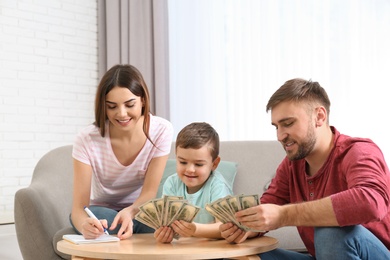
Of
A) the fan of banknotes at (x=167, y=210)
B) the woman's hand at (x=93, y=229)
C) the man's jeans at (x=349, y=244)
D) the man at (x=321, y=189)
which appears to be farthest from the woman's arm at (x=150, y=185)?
the man's jeans at (x=349, y=244)

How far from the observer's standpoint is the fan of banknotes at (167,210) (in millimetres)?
2117

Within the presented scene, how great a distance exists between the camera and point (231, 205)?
6.66ft

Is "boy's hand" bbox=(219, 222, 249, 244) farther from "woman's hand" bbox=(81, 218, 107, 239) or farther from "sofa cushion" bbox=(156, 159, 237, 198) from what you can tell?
"sofa cushion" bbox=(156, 159, 237, 198)

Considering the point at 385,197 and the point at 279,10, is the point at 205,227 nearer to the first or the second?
the point at 385,197

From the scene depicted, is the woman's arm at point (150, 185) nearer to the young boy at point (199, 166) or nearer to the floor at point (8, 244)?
the young boy at point (199, 166)

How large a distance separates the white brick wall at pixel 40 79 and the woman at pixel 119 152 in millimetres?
2776

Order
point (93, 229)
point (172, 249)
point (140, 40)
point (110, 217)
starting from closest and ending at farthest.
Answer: point (172, 249) → point (93, 229) → point (110, 217) → point (140, 40)

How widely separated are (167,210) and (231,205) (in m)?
0.25

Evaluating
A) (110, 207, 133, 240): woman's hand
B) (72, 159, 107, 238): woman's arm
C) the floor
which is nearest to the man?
(110, 207, 133, 240): woman's hand

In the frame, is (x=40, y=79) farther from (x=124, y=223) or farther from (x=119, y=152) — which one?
(x=124, y=223)

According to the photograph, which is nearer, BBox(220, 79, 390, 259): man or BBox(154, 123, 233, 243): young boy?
BBox(220, 79, 390, 259): man

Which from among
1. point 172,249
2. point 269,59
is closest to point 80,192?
point 172,249

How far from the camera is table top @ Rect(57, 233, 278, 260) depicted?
1935mm

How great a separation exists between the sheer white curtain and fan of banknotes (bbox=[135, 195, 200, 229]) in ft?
8.53
